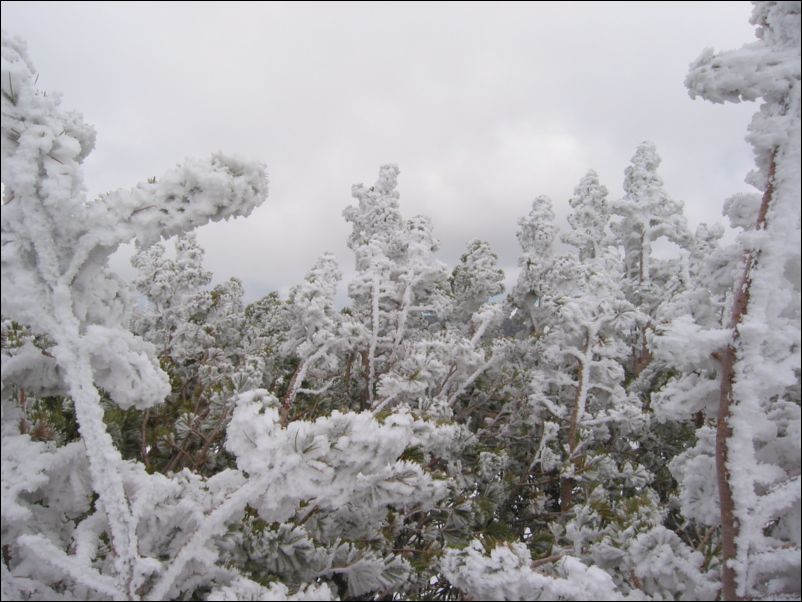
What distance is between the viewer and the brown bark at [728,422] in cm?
209

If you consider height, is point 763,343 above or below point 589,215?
below

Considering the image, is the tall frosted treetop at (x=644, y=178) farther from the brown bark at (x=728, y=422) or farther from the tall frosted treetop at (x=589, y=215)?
the brown bark at (x=728, y=422)

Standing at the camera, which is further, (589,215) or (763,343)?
(589,215)

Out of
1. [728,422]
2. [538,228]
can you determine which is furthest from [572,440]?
[538,228]

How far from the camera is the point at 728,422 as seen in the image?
2150 mm

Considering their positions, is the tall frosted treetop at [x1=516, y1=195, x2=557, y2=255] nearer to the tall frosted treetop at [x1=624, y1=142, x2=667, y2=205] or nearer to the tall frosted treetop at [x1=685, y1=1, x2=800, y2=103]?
the tall frosted treetop at [x1=624, y1=142, x2=667, y2=205]

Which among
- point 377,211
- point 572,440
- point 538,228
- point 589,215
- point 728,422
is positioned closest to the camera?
point 728,422

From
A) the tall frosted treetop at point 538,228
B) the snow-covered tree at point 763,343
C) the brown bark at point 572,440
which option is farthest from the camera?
the tall frosted treetop at point 538,228

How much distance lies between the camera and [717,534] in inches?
109

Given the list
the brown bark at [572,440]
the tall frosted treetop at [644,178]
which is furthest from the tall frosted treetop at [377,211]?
the tall frosted treetop at [644,178]

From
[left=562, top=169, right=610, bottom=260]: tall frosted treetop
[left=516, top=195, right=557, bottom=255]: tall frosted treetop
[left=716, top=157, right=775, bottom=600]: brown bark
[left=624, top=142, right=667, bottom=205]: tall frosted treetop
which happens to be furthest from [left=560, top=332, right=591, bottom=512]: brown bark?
[left=624, top=142, right=667, bottom=205]: tall frosted treetop

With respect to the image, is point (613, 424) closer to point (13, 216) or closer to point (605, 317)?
point (605, 317)

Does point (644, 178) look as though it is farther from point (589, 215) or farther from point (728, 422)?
point (728, 422)

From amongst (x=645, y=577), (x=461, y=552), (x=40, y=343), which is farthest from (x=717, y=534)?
(x=40, y=343)
